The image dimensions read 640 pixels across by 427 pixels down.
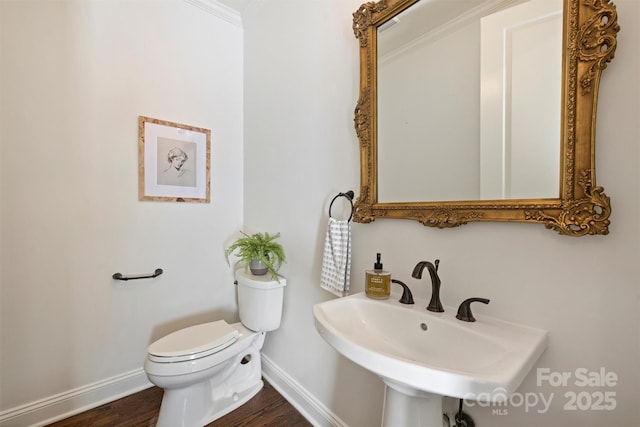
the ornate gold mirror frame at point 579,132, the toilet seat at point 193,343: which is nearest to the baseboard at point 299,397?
the toilet seat at point 193,343

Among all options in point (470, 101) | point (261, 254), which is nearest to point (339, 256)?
point (261, 254)

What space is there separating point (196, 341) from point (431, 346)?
118 centimetres

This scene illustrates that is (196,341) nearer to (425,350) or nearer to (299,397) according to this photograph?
(299,397)

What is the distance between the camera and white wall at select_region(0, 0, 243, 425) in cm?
132

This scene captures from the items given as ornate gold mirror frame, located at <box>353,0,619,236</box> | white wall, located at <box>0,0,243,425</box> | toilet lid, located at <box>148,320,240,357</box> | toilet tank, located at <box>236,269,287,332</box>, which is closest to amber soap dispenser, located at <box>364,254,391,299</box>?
ornate gold mirror frame, located at <box>353,0,619,236</box>

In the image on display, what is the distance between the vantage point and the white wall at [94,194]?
1.32 meters

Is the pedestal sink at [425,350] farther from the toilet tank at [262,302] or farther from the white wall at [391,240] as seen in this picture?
the toilet tank at [262,302]

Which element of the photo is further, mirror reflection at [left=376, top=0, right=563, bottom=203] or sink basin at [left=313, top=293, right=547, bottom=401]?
mirror reflection at [left=376, top=0, right=563, bottom=203]

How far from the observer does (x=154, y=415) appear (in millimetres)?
1471

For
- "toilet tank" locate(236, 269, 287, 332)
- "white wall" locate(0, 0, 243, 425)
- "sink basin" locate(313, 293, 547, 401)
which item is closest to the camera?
"sink basin" locate(313, 293, 547, 401)

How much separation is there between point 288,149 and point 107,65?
1163mm

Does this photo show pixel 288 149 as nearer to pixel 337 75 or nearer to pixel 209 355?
pixel 337 75

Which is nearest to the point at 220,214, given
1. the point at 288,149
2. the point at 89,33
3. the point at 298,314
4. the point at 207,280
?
the point at 207,280

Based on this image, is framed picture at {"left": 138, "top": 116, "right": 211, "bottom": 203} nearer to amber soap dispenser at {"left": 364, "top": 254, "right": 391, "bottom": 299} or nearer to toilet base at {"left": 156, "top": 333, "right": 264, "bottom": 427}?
toilet base at {"left": 156, "top": 333, "right": 264, "bottom": 427}
